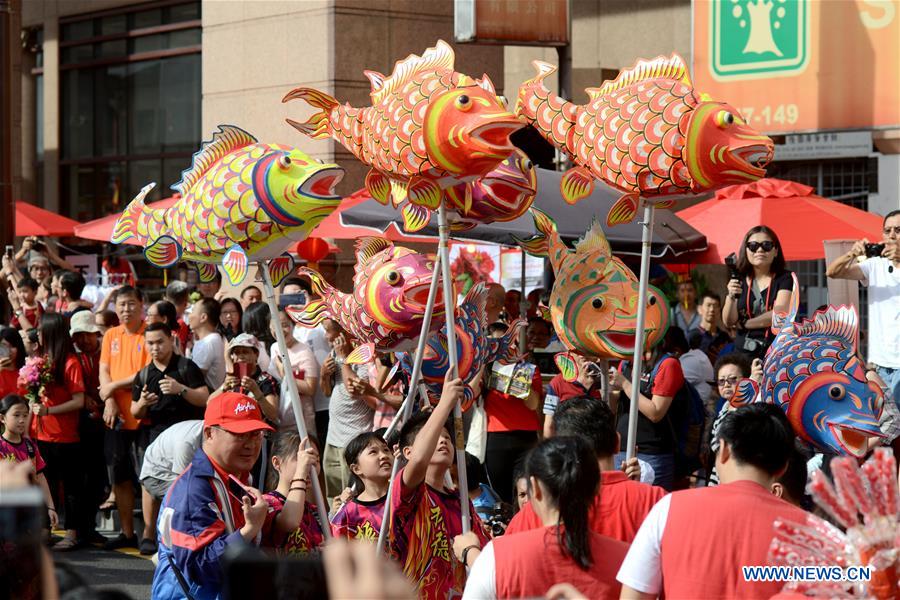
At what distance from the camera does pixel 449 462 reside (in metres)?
5.22

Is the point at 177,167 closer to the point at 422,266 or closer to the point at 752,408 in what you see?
the point at 422,266

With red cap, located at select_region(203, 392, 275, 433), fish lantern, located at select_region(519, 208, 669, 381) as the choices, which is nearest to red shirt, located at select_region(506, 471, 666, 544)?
red cap, located at select_region(203, 392, 275, 433)

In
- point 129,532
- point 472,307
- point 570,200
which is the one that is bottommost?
point 129,532

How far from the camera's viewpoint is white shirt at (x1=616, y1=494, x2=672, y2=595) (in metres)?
3.56

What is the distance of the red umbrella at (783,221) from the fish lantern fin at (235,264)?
17.4 feet

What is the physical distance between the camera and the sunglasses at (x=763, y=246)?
7.55 metres

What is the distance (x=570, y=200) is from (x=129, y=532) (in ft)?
16.3

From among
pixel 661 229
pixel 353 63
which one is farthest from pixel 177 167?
pixel 661 229

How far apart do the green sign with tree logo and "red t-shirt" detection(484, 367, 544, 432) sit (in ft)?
23.9

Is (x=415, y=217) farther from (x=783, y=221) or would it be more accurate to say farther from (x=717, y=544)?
(x=783, y=221)

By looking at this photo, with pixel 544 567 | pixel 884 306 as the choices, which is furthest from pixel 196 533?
pixel 884 306

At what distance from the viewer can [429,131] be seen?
5.22m

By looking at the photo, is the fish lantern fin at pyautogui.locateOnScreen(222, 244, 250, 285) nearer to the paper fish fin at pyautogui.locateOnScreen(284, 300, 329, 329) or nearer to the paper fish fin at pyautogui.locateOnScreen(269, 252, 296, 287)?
the paper fish fin at pyautogui.locateOnScreen(269, 252, 296, 287)

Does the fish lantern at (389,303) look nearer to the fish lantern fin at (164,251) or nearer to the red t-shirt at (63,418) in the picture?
the fish lantern fin at (164,251)
